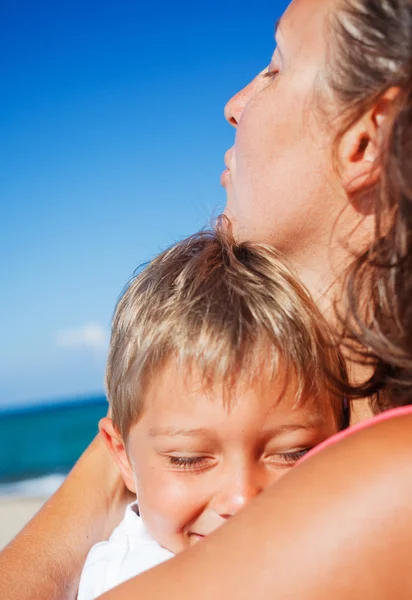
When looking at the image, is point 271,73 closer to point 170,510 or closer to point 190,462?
point 190,462

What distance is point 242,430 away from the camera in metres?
1.77

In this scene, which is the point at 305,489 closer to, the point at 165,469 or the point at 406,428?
the point at 406,428

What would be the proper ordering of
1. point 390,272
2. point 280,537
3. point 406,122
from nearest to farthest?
point 280,537
point 406,122
point 390,272

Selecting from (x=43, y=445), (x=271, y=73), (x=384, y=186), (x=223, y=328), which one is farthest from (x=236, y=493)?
(x=43, y=445)

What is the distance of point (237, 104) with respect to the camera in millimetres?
2256

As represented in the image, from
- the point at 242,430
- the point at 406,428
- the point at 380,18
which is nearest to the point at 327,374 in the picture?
the point at 242,430

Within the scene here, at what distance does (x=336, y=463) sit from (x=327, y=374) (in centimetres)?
66

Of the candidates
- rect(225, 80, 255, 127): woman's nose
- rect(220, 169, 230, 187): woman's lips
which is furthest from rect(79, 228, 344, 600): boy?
rect(225, 80, 255, 127): woman's nose

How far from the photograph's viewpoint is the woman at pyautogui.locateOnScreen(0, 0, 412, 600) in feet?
3.55

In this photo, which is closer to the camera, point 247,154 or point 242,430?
point 242,430

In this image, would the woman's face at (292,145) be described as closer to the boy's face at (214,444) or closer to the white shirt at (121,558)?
the boy's face at (214,444)

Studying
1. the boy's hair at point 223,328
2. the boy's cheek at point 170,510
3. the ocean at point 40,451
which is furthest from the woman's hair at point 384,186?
the ocean at point 40,451

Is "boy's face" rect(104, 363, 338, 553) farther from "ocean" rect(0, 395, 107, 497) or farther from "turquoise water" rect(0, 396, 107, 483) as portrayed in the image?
"turquoise water" rect(0, 396, 107, 483)

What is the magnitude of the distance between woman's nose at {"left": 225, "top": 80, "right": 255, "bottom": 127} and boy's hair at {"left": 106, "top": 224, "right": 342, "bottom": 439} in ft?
1.36
